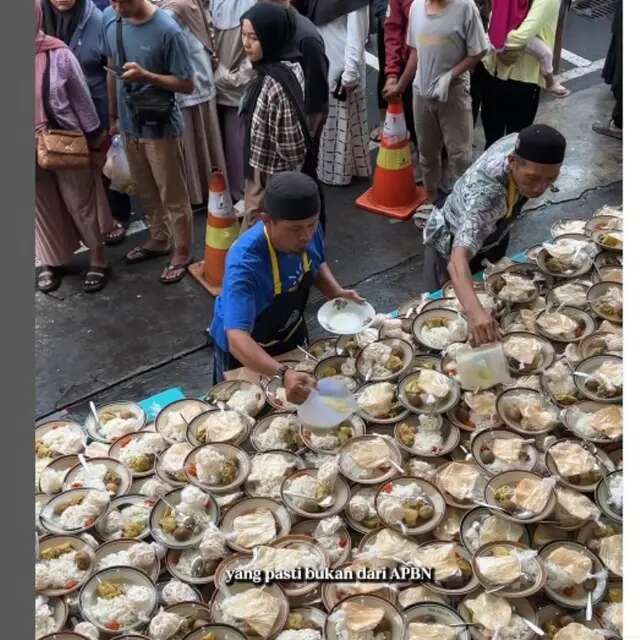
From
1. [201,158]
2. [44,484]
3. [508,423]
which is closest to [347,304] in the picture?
[508,423]

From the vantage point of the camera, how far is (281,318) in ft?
11.9

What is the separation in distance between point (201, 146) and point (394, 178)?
161 cm

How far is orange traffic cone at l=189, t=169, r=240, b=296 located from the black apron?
1.95 m

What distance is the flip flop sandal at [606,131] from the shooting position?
7.51 m

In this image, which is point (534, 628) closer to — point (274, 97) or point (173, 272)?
point (274, 97)

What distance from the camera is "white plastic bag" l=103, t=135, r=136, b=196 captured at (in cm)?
557

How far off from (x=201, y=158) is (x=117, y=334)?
1781mm

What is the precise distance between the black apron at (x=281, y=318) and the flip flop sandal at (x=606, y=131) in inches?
197

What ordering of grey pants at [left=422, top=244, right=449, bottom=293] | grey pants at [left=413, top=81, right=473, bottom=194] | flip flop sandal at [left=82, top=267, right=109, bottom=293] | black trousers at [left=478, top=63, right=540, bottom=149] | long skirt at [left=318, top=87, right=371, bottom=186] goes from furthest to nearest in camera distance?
long skirt at [left=318, top=87, right=371, bottom=186] < black trousers at [left=478, top=63, right=540, bottom=149] < grey pants at [left=413, top=81, right=473, bottom=194] < flip flop sandal at [left=82, top=267, right=109, bottom=293] < grey pants at [left=422, top=244, right=449, bottom=293]

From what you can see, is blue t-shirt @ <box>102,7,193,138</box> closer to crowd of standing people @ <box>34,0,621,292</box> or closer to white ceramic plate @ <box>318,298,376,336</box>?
crowd of standing people @ <box>34,0,621,292</box>

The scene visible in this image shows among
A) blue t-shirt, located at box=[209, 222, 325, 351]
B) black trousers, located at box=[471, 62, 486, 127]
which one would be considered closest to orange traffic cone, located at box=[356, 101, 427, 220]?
black trousers, located at box=[471, 62, 486, 127]

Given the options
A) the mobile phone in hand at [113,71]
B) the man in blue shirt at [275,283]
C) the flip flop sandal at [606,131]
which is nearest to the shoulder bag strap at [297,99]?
the mobile phone in hand at [113,71]

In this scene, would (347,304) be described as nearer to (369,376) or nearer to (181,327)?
(369,376)

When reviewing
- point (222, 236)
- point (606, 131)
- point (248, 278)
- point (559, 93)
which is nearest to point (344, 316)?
point (248, 278)
